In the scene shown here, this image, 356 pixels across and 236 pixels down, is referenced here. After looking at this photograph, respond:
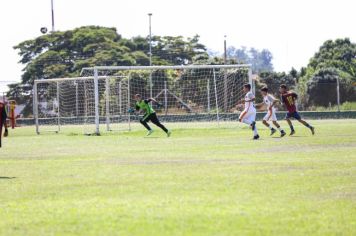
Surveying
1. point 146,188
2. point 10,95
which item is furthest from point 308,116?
point 146,188

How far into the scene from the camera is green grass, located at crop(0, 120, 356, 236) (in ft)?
32.9

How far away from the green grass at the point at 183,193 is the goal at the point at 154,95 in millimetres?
22672

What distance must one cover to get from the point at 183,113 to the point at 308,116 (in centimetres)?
855

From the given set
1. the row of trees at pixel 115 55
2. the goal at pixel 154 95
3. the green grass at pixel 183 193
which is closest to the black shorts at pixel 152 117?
the goal at pixel 154 95

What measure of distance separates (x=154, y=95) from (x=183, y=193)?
40741 millimetres

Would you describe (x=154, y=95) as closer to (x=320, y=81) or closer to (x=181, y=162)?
(x=320, y=81)

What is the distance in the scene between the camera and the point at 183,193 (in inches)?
513

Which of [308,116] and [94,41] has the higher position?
[94,41]

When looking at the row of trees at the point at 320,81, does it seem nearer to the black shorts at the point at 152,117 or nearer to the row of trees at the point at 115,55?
the row of trees at the point at 115,55

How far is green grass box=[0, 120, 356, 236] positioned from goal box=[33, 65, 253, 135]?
22.7m

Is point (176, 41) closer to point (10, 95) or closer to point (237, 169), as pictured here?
point (10, 95)

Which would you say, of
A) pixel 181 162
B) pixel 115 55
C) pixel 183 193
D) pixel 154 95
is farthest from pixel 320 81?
pixel 183 193

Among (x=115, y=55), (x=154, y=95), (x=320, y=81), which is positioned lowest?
(x=154, y=95)

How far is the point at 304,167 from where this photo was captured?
1709 centimetres
